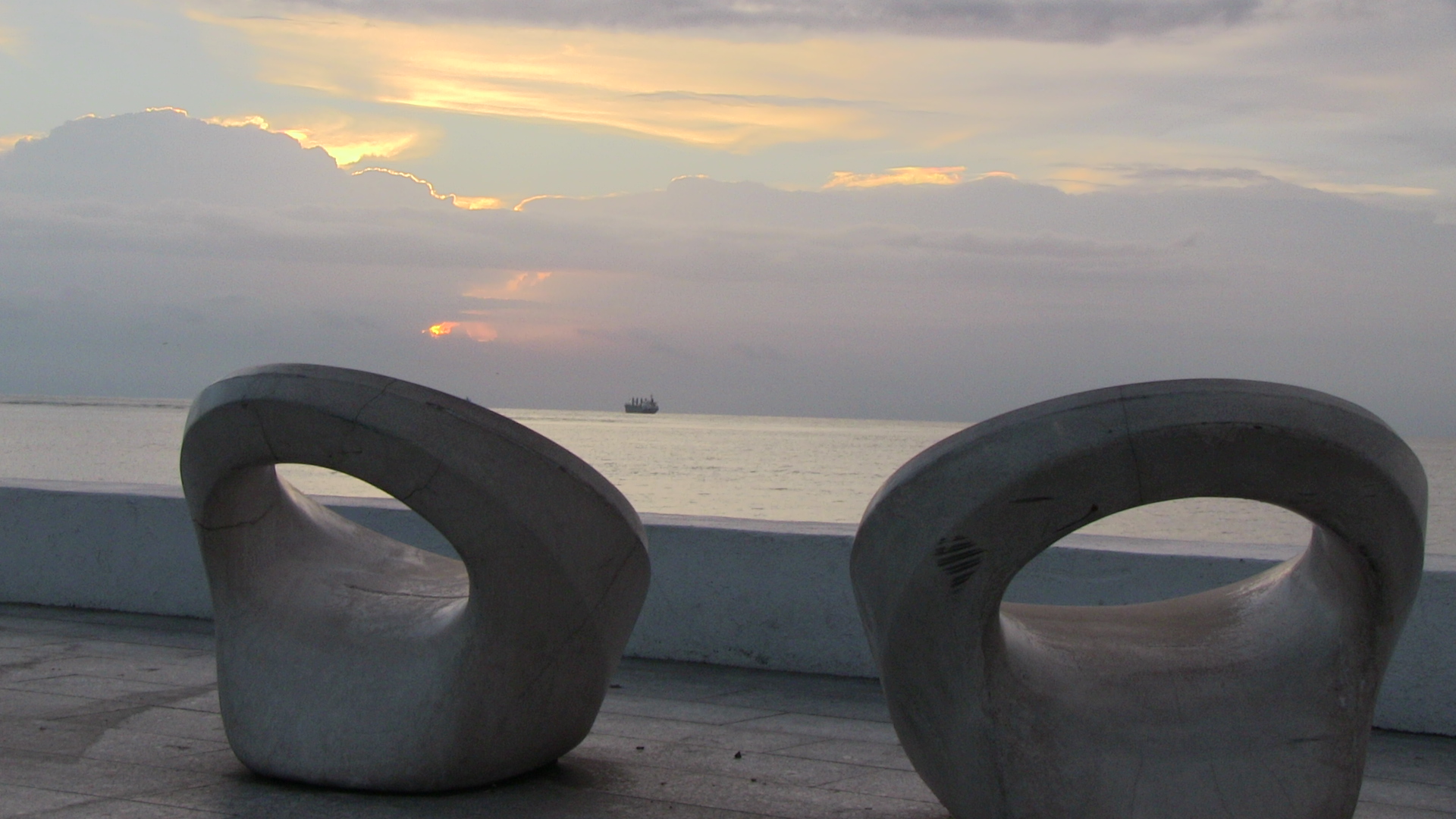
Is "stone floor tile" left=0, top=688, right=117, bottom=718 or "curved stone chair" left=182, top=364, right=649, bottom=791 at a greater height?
"curved stone chair" left=182, top=364, right=649, bottom=791

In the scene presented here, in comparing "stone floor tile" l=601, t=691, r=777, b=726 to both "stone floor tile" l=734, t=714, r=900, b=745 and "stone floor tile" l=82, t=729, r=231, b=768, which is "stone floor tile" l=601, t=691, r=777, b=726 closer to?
"stone floor tile" l=734, t=714, r=900, b=745

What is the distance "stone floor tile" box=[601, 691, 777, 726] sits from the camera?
20.7ft

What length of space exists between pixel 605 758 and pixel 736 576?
220 cm

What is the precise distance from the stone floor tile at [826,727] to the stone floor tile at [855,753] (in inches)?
3.6

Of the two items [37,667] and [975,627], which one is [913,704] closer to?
[975,627]

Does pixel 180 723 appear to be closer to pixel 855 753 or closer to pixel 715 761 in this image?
pixel 715 761

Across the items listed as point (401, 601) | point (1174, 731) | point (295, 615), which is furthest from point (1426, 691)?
point (295, 615)

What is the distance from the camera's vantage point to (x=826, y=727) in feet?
20.3

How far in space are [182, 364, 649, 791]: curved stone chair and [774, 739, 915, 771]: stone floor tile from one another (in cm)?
101

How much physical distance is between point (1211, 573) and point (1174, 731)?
2686mm

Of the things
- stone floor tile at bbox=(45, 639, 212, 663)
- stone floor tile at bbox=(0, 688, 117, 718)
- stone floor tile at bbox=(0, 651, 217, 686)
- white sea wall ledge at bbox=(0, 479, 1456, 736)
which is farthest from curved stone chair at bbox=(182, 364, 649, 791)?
stone floor tile at bbox=(45, 639, 212, 663)

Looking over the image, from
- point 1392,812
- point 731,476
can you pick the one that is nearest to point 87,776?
point 1392,812

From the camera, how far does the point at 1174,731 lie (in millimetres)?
4340

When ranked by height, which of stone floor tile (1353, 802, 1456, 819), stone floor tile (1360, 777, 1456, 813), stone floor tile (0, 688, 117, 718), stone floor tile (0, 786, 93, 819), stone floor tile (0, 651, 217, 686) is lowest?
stone floor tile (0, 651, 217, 686)
